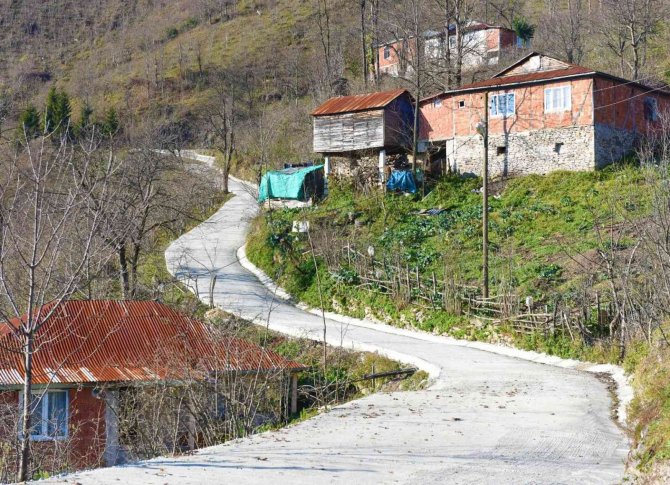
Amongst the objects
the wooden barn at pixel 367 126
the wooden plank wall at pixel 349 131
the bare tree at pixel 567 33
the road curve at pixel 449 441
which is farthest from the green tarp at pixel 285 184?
the road curve at pixel 449 441

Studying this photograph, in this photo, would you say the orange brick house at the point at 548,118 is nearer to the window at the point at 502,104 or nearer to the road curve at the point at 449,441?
the window at the point at 502,104

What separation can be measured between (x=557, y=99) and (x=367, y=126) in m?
8.72

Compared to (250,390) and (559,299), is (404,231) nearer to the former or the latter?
(559,299)

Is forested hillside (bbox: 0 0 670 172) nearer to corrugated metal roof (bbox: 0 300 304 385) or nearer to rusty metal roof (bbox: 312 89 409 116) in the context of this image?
rusty metal roof (bbox: 312 89 409 116)

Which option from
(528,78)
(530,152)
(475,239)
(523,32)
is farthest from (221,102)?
(475,239)

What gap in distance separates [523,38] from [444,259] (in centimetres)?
3799

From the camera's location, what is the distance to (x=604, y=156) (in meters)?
35.1

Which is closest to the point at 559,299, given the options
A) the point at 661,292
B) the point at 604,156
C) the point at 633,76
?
the point at 661,292

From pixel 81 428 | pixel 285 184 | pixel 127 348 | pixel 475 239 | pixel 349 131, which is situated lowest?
pixel 81 428

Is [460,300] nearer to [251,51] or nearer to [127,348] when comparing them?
[127,348]

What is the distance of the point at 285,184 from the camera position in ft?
134

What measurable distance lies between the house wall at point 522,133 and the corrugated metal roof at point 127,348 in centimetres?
2000

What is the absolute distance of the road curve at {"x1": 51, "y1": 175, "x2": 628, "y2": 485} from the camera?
9.92 metres

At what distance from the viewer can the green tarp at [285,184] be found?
40062 millimetres
